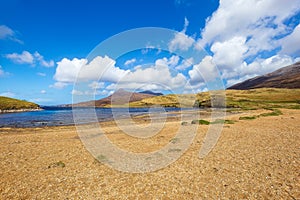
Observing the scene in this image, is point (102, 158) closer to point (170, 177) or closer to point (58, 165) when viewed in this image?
point (58, 165)

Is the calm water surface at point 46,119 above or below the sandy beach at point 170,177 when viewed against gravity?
above

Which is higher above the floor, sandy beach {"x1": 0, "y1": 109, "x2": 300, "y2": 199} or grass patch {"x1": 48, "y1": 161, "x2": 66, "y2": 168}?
grass patch {"x1": 48, "y1": 161, "x2": 66, "y2": 168}

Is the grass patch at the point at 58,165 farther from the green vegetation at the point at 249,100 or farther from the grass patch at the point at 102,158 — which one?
the green vegetation at the point at 249,100

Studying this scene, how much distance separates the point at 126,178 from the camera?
9703 millimetres

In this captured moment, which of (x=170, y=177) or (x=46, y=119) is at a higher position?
(x=46, y=119)

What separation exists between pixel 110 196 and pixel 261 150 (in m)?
11.5

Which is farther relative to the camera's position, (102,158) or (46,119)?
(46,119)

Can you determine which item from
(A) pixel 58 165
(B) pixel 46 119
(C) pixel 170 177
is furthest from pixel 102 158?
(B) pixel 46 119

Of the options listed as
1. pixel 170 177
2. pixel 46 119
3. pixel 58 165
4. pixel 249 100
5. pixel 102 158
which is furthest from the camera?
pixel 249 100

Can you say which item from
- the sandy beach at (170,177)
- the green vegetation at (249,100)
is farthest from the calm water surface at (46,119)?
the green vegetation at (249,100)

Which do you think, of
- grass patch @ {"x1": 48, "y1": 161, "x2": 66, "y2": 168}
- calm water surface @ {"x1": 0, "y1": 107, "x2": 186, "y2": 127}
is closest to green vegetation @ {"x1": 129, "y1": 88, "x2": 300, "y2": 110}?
calm water surface @ {"x1": 0, "y1": 107, "x2": 186, "y2": 127}

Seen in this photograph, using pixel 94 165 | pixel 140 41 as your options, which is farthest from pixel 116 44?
pixel 94 165

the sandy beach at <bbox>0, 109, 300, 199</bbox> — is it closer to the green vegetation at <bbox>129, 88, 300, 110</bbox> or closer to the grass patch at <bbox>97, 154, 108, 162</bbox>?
the grass patch at <bbox>97, 154, 108, 162</bbox>

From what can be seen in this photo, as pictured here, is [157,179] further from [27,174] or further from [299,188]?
[27,174]
